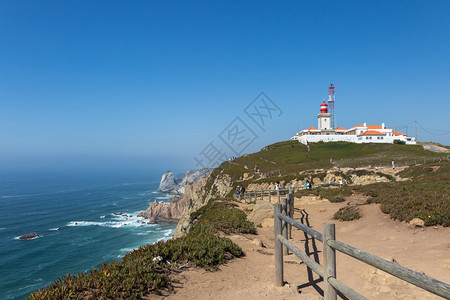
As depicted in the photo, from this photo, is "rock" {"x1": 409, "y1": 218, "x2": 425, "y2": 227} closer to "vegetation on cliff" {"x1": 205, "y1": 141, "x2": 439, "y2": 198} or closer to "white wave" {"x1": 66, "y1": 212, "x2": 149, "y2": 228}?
"vegetation on cliff" {"x1": 205, "y1": 141, "x2": 439, "y2": 198}

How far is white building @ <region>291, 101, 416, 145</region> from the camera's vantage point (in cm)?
8044

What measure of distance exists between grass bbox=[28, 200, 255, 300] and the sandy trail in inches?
12.3

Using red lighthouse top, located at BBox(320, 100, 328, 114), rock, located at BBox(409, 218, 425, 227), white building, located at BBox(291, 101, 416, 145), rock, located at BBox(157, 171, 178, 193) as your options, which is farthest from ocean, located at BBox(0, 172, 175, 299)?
red lighthouse top, located at BBox(320, 100, 328, 114)

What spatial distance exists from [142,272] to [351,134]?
99750 millimetres

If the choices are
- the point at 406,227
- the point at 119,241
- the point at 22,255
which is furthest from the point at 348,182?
the point at 22,255

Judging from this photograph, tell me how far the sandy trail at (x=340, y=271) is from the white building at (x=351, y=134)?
81.0 metres

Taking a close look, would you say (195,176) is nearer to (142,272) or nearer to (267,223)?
(267,223)

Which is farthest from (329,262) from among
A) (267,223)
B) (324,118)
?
(324,118)

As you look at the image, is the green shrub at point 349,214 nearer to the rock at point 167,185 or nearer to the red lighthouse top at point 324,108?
the red lighthouse top at point 324,108

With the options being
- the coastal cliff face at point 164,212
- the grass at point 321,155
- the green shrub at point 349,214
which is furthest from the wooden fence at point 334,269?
the coastal cliff face at point 164,212

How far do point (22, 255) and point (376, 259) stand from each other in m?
52.0

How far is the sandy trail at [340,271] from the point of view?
5391mm

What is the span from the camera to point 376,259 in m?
2.93

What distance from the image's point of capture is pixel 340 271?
6.61 metres
